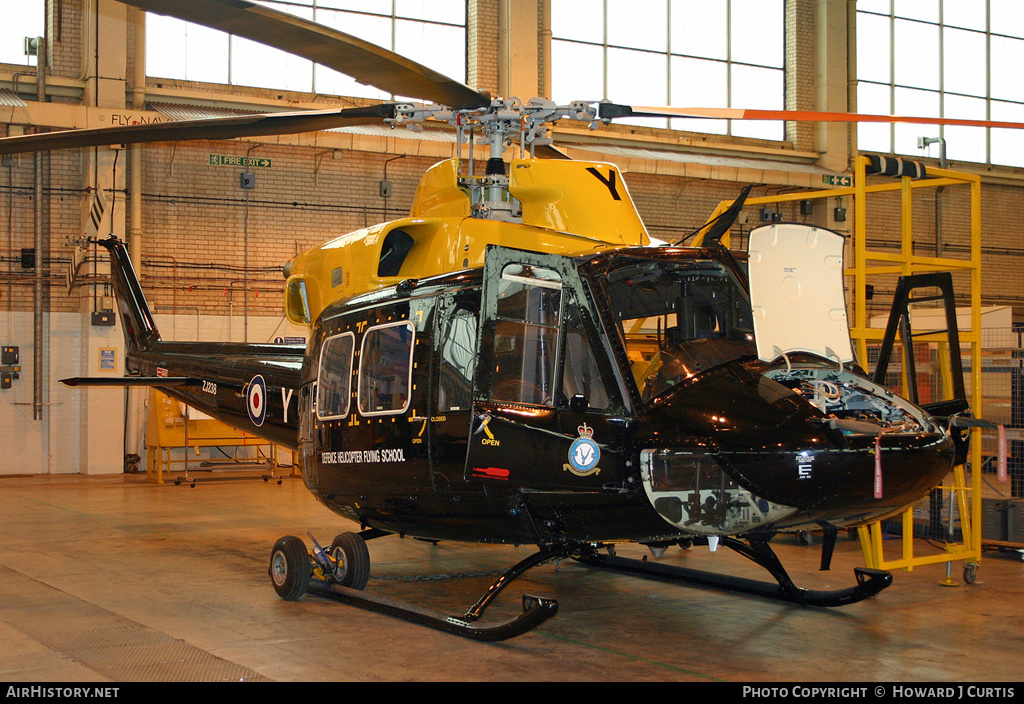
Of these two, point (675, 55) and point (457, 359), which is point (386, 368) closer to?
point (457, 359)

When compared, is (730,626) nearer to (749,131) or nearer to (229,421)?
(229,421)

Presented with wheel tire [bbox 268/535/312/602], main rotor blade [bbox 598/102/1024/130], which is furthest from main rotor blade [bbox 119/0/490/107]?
wheel tire [bbox 268/535/312/602]

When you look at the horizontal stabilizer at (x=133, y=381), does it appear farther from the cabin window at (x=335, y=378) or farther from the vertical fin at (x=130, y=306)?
the cabin window at (x=335, y=378)

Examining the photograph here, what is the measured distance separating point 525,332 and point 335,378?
77.9 inches

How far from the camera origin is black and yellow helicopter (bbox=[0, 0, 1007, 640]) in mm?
5238

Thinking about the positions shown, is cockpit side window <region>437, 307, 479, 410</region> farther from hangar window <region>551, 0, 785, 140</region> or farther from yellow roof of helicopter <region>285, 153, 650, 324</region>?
hangar window <region>551, 0, 785, 140</region>

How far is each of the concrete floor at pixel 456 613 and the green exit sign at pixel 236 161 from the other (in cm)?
934

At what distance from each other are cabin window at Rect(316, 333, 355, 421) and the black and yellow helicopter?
0.02 m

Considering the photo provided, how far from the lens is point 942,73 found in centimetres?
2272

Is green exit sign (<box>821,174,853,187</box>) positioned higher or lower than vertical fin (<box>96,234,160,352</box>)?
higher

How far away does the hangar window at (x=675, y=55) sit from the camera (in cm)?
2006

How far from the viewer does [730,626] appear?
247 inches

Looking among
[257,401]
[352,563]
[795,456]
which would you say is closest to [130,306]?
[257,401]

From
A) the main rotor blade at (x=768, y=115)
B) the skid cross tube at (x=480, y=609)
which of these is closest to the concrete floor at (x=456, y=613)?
the skid cross tube at (x=480, y=609)
